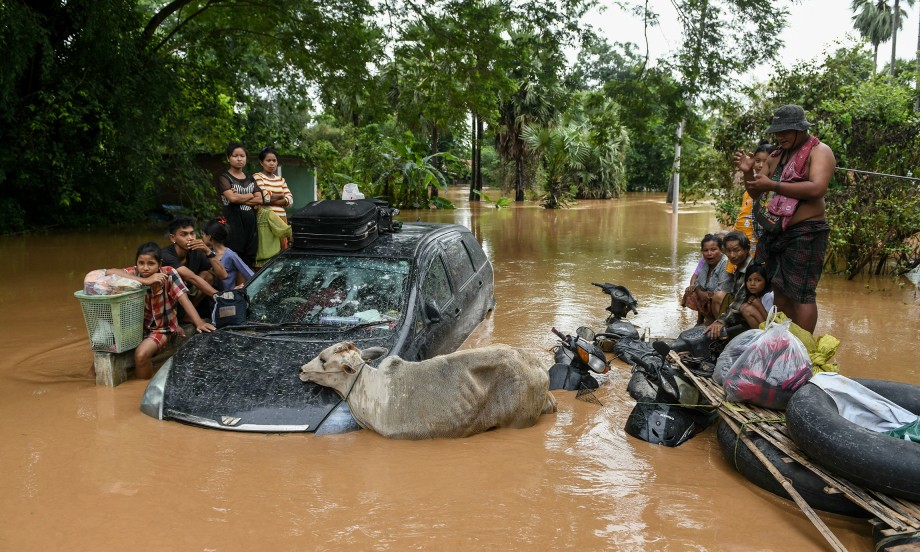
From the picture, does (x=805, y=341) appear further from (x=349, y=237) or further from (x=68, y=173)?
(x=68, y=173)

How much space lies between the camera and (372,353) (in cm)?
491

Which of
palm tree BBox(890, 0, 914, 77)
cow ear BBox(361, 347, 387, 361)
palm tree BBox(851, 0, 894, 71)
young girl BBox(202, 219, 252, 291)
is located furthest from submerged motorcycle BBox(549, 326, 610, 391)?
palm tree BBox(851, 0, 894, 71)

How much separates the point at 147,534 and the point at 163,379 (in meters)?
1.68

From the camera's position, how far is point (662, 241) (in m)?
18.5

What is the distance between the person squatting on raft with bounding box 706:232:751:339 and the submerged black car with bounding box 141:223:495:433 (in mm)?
2304

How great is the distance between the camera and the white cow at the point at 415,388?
4645 millimetres

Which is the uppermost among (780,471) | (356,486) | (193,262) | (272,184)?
(272,184)

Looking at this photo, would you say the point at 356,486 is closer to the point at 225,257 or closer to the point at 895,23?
the point at 225,257

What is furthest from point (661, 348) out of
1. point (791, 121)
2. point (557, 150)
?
point (557, 150)

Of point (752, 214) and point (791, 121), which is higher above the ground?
point (791, 121)

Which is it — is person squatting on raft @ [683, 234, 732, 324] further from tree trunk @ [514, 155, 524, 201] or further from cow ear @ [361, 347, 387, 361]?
tree trunk @ [514, 155, 524, 201]

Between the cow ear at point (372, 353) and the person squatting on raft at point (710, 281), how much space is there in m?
3.82

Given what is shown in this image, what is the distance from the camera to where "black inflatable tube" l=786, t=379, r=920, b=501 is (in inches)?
136

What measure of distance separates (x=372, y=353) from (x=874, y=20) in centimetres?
6125
